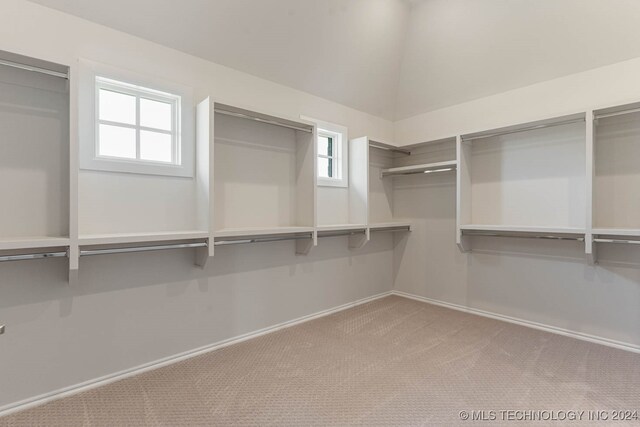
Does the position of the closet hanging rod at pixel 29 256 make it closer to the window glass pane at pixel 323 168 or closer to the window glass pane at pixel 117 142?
the window glass pane at pixel 117 142

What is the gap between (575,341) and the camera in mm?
2766

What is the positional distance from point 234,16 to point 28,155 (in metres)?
1.67

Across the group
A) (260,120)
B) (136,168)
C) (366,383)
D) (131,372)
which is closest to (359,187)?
(260,120)

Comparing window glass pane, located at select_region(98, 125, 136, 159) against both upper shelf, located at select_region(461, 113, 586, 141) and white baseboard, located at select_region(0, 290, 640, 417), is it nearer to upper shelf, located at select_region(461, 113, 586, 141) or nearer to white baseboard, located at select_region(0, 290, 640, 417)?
white baseboard, located at select_region(0, 290, 640, 417)

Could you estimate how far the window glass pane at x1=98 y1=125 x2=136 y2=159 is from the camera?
214cm

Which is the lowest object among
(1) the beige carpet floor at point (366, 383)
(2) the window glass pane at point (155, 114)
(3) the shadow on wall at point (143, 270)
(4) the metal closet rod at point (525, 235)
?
(1) the beige carpet floor at point (366, 383)

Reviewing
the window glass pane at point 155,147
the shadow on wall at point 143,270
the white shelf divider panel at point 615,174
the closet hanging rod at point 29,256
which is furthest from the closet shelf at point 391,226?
the closet hanging rod at point 29,256

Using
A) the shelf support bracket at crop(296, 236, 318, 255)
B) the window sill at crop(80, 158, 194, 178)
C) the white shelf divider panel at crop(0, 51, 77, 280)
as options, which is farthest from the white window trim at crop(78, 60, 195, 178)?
the shelf support bracket at crop(296, 236, 318, 255)

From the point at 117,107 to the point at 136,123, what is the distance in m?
0.15

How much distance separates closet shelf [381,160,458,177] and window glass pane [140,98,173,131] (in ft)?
8.44

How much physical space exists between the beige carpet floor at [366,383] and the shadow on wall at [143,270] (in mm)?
610

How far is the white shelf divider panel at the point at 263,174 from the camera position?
265cm

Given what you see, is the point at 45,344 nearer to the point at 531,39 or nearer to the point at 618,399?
the point at 618,399

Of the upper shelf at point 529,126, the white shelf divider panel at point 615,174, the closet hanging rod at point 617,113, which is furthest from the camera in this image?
the upper shelf at point 529,126
